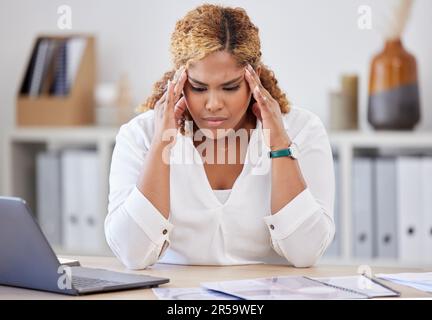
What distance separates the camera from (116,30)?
3430mm

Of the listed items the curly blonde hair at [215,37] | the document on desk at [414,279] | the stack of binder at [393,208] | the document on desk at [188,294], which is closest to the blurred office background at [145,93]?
the stack of binder at [393,208]

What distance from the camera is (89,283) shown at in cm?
154

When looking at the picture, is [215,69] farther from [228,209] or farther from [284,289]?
[284,289]

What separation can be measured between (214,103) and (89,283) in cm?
49

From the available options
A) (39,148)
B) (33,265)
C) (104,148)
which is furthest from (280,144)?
(39,148)

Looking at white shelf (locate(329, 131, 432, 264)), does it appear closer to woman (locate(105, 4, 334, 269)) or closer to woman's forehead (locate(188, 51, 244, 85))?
woman (locate(105, 4, 334, 269))

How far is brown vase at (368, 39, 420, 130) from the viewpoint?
3008 mm

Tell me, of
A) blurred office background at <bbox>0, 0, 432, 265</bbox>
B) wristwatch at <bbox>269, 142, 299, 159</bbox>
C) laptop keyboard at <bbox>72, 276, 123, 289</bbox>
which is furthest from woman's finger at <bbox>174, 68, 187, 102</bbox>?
blurred office background at <bbox>0, 0, 432, 265</bbox>

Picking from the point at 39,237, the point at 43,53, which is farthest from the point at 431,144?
the point at 39,237

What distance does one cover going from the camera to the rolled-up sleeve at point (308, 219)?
179cm

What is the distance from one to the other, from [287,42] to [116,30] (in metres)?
0.91

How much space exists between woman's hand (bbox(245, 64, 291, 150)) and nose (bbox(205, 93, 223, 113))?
0.08 metres

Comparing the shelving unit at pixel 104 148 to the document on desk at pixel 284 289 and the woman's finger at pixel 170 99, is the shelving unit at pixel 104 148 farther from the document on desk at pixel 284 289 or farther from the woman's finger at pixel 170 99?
the document on desk at pixel 284 289

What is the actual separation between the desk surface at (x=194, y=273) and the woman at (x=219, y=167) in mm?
43
